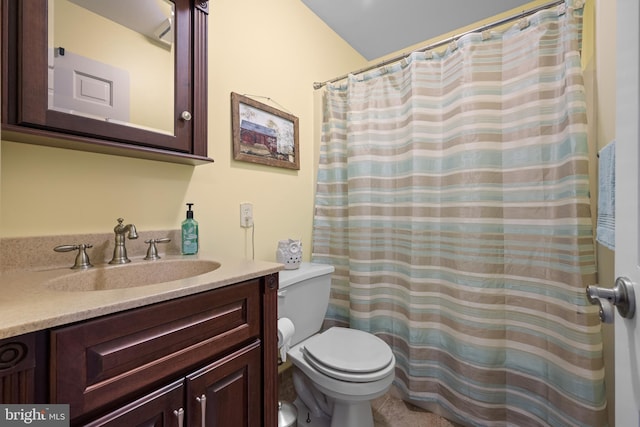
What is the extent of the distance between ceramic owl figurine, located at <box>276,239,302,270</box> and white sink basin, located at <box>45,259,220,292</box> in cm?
50

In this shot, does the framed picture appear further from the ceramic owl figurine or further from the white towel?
the white towel

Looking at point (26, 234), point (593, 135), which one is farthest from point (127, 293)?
point (593, 135)

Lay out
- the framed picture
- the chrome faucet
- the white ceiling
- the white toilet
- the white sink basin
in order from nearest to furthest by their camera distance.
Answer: the white sink basin < the chrome faucet < the white toilet < the framed picture < the white ceiling

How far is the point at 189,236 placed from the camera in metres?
1.14

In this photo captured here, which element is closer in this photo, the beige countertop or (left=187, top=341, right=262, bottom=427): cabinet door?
the beige countertop

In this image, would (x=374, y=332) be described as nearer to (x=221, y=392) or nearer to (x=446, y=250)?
(x=446, y=250)

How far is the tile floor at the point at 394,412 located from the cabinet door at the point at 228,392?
818 millimetres

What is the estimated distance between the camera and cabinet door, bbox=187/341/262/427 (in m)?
0.69

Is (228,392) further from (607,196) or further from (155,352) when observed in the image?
(607,196)

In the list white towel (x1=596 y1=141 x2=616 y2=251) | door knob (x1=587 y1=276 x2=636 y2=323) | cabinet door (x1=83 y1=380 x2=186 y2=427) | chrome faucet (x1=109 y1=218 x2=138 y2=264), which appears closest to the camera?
door knob (x1=587 y1=276 x2=636 y2=323)

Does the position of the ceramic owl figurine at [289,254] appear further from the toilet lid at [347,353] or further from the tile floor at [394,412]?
the tile floor at [394,412]

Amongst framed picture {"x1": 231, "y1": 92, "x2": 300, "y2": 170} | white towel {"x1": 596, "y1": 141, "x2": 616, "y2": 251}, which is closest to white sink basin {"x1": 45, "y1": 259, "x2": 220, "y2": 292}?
framed picture {"x1": 231, "y1": 92, "x2": 300, "y2": 170}

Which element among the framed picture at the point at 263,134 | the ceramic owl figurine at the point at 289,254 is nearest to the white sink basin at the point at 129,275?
the ceramic owl figurine at the point at 289,254

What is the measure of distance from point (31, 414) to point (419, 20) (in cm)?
246
